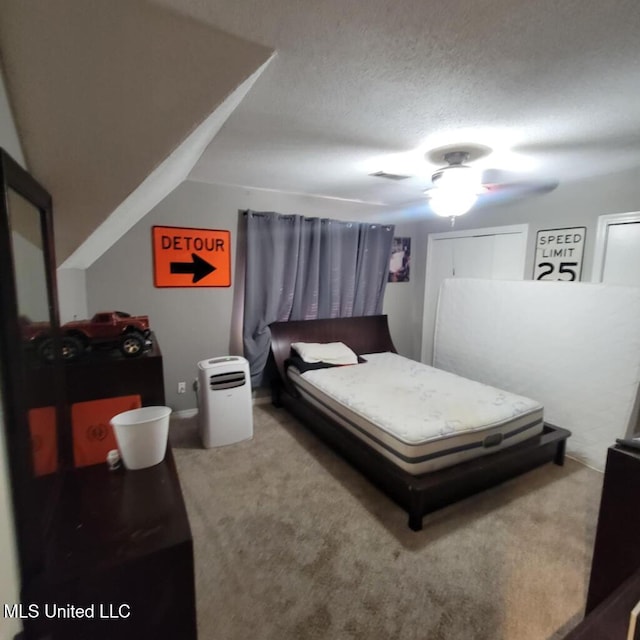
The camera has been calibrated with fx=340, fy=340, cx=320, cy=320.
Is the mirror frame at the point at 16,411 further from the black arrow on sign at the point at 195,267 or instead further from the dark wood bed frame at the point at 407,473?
the black arrow on sign at the point at 195,267

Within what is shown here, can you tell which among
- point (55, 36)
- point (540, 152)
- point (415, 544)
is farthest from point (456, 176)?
point (415, 544)

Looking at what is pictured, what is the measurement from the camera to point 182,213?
3.19 metres

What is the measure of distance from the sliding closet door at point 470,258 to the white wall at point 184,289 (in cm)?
162

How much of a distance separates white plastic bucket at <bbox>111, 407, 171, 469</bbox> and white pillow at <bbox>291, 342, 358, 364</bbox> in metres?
2.18

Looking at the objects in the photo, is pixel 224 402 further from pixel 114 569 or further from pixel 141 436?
pixel 114 569

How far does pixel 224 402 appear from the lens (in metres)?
2.87

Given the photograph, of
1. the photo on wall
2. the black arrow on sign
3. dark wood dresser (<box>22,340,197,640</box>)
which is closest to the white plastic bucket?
dark wood dresser (<box>22,340,197,640</box>)

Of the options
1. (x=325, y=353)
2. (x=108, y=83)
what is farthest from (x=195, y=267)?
(x=108, y=83)

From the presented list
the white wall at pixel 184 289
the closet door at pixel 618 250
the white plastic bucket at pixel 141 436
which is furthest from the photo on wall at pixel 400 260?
the white plastic bucket at pixel 141 436

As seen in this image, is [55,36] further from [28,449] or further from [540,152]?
[540,152]

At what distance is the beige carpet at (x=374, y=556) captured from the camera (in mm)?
1468

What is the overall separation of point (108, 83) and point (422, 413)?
2358 mm

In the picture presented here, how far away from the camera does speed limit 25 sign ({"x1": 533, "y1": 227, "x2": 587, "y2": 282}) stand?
293 centimetres

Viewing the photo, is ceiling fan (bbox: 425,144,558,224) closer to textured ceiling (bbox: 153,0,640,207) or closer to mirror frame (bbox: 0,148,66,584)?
textured ceiling (bbox: 153,0,640,207)
